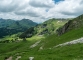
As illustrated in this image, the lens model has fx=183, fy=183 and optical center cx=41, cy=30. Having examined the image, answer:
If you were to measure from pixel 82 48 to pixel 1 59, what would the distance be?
29352 mm

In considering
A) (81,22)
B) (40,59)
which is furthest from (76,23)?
(40,59)

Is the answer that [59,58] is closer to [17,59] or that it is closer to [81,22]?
[17,59]

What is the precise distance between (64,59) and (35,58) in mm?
10093

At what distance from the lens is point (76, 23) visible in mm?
147000

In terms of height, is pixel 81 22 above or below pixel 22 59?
above

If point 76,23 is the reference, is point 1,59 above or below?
below

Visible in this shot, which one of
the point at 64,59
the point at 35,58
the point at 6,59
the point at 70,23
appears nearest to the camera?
the point at 64,59

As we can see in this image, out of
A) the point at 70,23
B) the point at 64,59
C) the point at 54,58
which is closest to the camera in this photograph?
the point at 64,59

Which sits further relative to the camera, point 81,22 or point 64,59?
point 81,22

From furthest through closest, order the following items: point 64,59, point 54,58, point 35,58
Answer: point 35,58 < point 54,58 < point 64,59

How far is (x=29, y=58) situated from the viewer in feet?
176

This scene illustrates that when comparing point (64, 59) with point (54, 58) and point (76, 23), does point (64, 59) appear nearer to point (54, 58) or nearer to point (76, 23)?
point (54, 58)

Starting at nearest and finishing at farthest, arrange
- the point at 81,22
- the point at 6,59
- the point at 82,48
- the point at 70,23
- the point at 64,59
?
the point at 64,59 → the point at 82,48 → the point at 6,59 → the point at 81,22 → the point at 70,23

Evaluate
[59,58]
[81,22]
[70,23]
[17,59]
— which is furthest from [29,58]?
[70,23]
